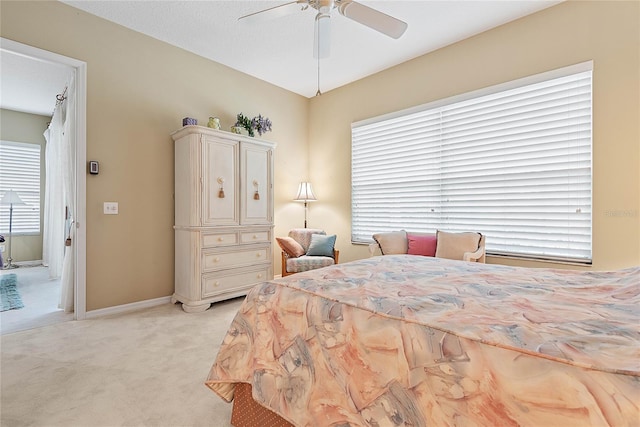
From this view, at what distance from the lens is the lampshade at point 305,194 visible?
455 cm

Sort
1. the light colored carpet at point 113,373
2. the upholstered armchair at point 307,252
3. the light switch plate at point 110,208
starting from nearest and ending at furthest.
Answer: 1. the light colored carpet at point 113,373
2. the light switch plate at point 110,208
3. the upholstered armchair at point 307,252

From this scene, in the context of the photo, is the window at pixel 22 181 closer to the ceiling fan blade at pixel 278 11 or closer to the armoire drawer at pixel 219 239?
the armoire drawer at pixel 219 239

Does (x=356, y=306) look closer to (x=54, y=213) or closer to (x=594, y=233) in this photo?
(x=594, y=233)

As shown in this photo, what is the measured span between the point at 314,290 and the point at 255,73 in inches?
146

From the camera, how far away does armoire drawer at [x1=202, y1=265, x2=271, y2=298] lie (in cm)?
317

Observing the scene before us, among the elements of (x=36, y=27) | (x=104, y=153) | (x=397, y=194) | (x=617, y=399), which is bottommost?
(x=617, y=399)

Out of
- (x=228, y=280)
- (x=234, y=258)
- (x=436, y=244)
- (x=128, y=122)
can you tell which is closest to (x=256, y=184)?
(x=234, y=258)

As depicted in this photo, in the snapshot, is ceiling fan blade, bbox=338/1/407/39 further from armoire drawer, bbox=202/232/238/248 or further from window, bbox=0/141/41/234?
window, bbox=0/141/41/234

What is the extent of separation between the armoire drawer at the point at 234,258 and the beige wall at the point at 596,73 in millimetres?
2519

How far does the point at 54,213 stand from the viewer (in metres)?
4.67

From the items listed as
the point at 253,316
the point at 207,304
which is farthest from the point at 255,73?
the point at 253,316

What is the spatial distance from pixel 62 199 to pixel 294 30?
141 inches

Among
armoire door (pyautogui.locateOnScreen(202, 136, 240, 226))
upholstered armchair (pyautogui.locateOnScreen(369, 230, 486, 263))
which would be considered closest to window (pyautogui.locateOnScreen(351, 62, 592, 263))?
upholstered armchair (pyautogui.locateOnScreen(369, 230, 486, 263))

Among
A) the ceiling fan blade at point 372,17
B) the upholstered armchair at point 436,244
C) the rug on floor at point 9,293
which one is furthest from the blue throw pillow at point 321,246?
the rug on floor at point 9,293
